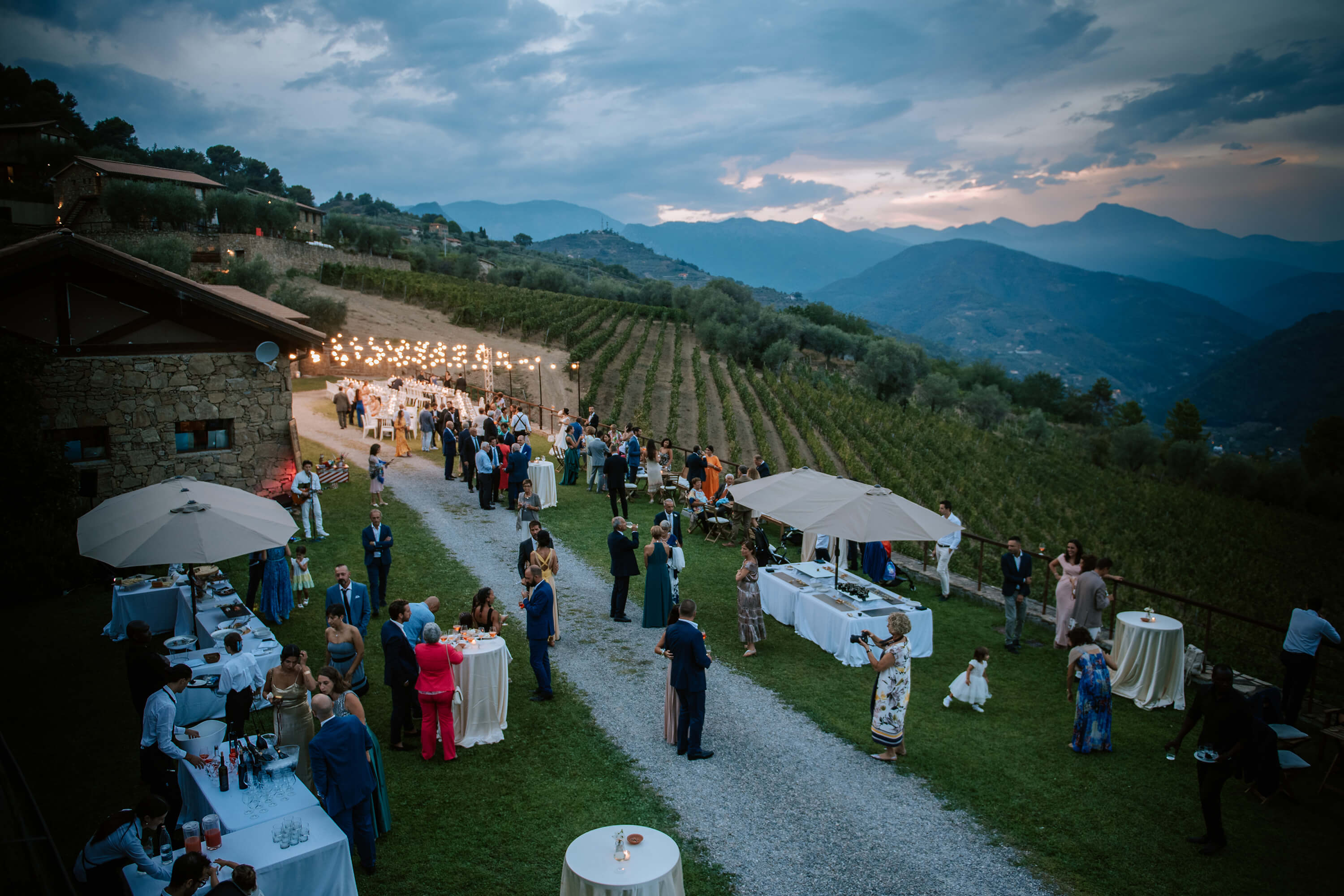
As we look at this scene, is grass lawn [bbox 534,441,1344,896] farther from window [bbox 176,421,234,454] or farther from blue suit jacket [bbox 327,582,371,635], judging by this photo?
window [bbox 176,421,234,454]

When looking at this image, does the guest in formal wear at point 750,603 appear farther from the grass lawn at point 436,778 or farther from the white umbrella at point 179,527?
the white umbrella at point 179,527

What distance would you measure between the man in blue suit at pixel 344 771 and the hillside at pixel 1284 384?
82.8m

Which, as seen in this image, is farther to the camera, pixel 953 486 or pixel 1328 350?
pixel 1328 350

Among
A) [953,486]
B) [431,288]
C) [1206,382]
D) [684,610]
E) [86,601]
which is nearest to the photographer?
[684,610]

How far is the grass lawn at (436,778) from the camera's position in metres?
5.16

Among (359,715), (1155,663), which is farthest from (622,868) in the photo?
(1155,663)

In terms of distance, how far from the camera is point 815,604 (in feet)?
30.8

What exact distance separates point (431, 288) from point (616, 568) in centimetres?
5140

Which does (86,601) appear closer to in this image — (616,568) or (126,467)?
(126,467)

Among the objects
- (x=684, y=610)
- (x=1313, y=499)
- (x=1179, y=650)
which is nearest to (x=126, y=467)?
(x=684, y=610)

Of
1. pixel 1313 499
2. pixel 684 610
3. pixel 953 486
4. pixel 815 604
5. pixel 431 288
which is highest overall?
pixel 431 288

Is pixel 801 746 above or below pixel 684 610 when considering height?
below

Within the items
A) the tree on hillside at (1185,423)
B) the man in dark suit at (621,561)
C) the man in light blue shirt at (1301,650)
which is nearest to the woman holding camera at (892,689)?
the man in dark suit at (621,561)

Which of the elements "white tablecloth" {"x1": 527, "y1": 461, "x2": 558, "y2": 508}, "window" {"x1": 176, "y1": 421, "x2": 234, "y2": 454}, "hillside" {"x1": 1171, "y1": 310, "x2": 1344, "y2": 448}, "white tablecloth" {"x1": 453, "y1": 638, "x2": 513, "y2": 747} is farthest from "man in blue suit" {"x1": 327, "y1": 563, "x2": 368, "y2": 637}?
"hillside" {"x1": 1171, "y1": 310, "x2": 1344, "y2": 448}
